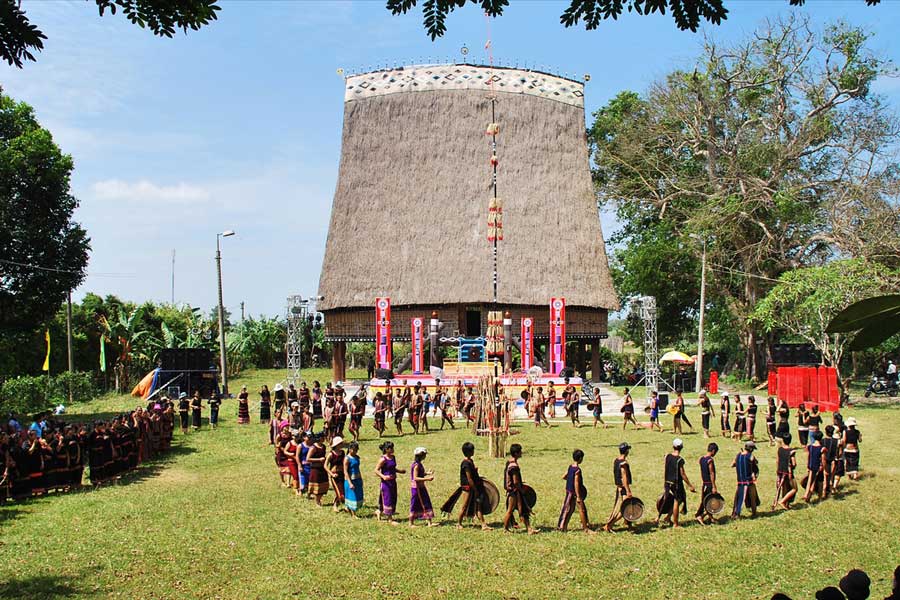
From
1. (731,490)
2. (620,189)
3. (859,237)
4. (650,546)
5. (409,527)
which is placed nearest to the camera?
(650,546)

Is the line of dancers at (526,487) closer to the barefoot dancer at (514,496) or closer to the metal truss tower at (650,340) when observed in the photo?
the barefoot dancer at (514,496)

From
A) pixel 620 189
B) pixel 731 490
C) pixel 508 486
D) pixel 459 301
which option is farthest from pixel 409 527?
pixel 620 189

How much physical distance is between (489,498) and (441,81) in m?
30.2

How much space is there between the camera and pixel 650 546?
32.7ft

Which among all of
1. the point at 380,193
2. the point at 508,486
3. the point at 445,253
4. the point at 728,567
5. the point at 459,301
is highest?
the point at 380,193

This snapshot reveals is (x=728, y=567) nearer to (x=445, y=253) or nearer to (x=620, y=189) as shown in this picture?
(x=445, y=253)

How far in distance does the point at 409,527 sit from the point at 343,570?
6.48 ft

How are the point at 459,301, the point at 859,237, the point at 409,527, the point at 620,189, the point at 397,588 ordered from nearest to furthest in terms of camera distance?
the point at 397,588 → the point at 409,527 → the point at 859,237 → the point at 459,301 → the point at 620,189

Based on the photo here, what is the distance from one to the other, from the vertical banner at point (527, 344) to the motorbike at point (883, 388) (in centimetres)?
1286

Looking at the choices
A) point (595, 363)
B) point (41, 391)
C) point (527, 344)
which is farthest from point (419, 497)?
point (595, 363)

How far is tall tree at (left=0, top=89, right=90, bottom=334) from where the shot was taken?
23.0 meters

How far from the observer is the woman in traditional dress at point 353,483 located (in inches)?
456

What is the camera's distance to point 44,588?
8.30 m

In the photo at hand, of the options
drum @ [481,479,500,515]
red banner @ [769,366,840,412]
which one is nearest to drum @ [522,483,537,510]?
drum @ [481,479,500,515]
